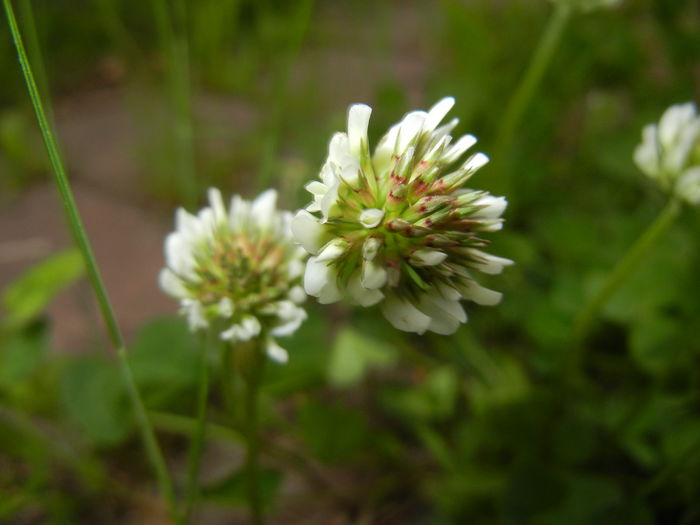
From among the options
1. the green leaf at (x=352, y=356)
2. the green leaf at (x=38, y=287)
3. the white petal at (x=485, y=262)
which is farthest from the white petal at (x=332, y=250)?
the green leaf at (x=38, y=287)

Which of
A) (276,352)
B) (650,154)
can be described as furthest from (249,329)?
(650,154)

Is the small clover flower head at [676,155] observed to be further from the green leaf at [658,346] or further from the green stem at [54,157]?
the green stem at [54,157]

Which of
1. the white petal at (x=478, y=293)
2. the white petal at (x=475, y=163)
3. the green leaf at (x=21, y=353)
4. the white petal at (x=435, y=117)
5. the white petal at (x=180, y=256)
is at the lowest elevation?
the white petal at (x=478, y=293)

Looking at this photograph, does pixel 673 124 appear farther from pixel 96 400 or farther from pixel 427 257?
→ pixel 96 400

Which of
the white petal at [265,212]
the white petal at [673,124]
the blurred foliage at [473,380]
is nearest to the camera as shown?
the white petal at [265,212]

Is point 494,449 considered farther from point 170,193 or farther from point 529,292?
point 170,193

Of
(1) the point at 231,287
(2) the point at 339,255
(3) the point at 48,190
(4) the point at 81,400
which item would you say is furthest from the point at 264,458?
(3) the point at 48,190
